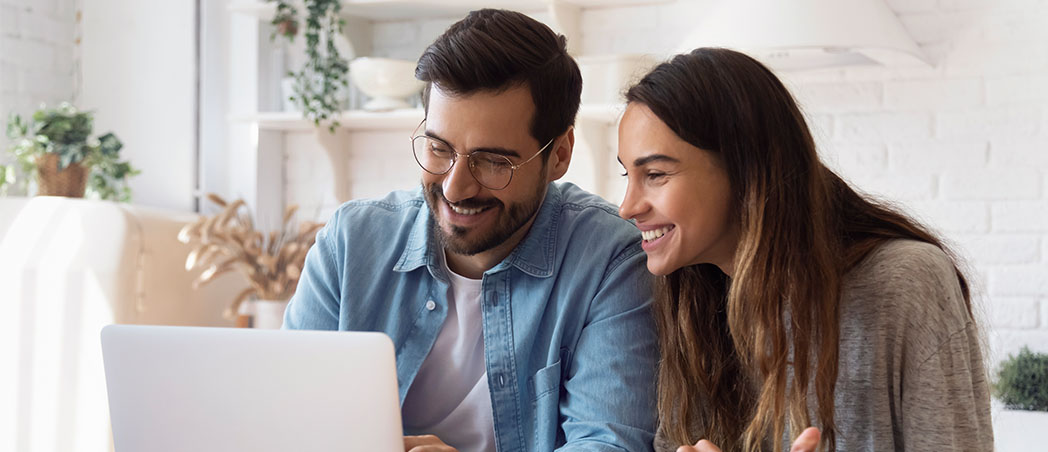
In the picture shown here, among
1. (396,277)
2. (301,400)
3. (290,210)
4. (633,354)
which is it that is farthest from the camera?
(290,210)

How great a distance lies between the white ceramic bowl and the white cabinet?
3 centimetres

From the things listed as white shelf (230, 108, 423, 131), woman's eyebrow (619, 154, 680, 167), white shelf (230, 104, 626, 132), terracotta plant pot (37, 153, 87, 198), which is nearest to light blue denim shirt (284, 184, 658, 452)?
woman's eyebrow (619, 154, 680, 167)

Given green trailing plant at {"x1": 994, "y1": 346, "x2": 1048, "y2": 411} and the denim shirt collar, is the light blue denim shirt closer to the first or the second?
the denim shirt collar

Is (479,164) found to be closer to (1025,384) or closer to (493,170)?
(493,170)

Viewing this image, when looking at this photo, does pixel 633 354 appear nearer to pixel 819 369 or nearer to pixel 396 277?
pixel 819 369

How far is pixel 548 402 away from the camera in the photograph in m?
1.43

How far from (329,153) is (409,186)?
0.23 metres

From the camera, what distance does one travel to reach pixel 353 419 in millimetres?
1043

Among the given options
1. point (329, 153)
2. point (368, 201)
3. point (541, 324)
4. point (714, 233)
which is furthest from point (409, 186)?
point (714, 233)

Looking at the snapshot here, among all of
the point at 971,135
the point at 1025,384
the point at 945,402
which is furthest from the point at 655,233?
the point at 971,135

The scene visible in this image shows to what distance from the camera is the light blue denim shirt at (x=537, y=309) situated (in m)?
1.38

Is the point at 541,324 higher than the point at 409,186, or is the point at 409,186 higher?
the point at 409,186

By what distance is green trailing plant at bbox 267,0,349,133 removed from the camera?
2580 mm

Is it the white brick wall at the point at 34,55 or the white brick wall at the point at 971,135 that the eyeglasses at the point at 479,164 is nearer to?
the white brick wall at the point at 971,135
